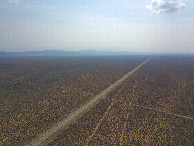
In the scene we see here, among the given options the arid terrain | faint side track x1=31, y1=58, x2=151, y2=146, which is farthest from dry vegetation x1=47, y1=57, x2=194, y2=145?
faint side track x1=31, y1=58, x2=151, y2=146

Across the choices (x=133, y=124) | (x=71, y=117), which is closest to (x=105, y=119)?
(x=133, y=124)

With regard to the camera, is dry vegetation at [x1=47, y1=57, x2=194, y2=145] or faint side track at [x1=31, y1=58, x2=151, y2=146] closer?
dry vegetation at [x1=47, y1=57, x2=194, y2=145]

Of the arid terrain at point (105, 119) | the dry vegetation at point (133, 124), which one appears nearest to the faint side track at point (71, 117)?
the arid terrain at point (105, 119)

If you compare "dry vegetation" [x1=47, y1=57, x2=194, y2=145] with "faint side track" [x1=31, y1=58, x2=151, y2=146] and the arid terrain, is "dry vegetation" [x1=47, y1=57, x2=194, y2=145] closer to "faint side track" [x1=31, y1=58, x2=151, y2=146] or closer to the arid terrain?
the arid terrain

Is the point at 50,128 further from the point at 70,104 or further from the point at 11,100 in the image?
the point at 11,100

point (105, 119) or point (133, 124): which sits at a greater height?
point (105, 119)

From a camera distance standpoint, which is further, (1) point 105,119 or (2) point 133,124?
(1) point 105,119

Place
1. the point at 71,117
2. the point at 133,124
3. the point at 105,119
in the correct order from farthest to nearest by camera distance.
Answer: the point at 71,117, the point at 105,119, the point at 133,124

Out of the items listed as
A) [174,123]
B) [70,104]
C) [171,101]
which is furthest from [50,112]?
[171,101]

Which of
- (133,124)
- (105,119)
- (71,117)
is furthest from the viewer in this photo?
(71,117)

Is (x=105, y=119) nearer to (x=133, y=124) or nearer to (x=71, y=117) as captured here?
(x=133, y=124)

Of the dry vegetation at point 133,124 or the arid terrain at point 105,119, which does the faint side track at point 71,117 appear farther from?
the dry vegetation at point 133,124

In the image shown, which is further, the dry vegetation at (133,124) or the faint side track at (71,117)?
the faint side track at (71,117)

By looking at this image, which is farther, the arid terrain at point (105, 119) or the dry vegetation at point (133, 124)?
the arid terrain at point (105, 119)
